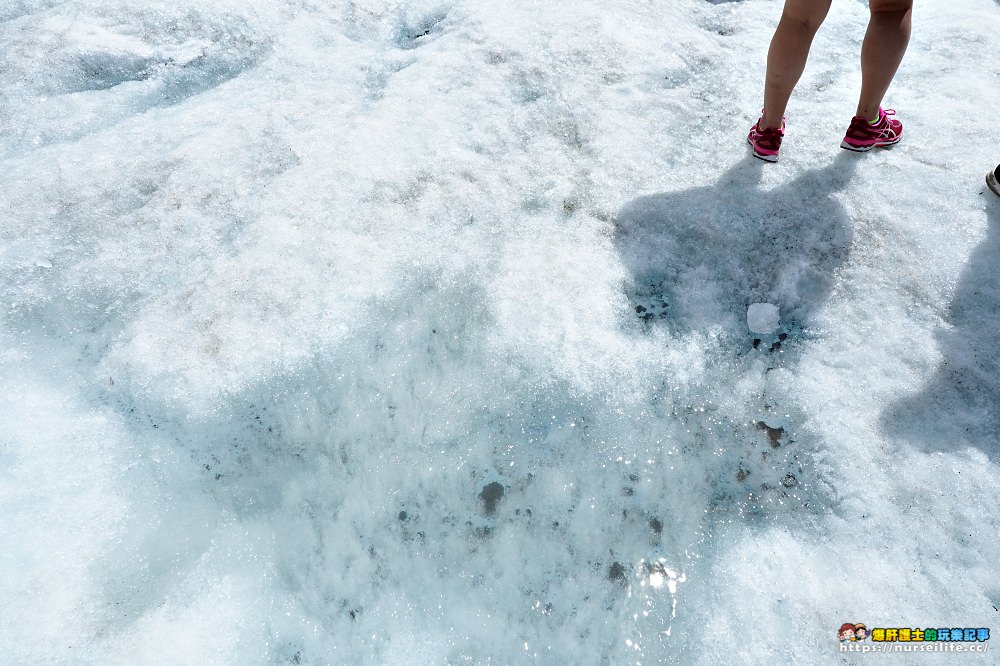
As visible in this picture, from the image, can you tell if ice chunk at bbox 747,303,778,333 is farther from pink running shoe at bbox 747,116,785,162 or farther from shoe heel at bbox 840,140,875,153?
shoe heel at bbox 840,140,875,153

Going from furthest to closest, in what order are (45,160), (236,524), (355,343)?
(45,160) → (355,343) → (236,524)

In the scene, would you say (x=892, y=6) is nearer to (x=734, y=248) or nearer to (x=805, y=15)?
(x=805, y=15)

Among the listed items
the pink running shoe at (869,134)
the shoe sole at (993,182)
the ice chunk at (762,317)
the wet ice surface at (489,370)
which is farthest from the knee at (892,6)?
the ice chunk at (762,317)

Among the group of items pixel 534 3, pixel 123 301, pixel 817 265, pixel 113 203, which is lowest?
pixel 817 265

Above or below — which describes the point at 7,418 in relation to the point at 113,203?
below

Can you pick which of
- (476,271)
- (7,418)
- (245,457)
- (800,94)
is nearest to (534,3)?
(800,94)

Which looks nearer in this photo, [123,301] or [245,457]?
[245,457]

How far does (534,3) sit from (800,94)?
5.86 ft

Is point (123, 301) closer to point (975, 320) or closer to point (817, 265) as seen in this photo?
point (817, 265)

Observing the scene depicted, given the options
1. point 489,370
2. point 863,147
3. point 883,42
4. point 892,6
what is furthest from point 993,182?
point 489,370

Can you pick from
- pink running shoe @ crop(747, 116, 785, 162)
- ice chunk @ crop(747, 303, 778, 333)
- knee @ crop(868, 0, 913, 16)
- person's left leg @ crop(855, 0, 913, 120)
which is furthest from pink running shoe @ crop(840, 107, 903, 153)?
ice chunk @ crop(747, 303, 778, 333)

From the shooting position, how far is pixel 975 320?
2209 mm

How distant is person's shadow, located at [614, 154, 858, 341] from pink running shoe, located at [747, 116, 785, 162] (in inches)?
2.4

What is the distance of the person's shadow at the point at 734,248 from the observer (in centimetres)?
231
